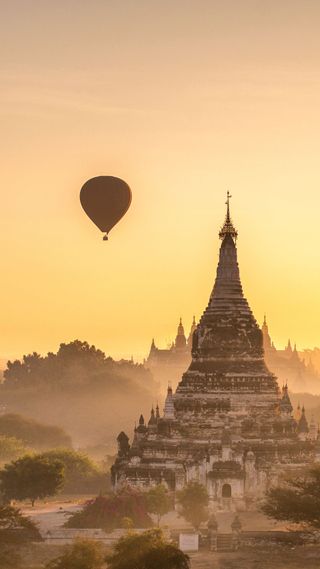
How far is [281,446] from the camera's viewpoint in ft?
235

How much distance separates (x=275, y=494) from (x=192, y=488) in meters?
9.97

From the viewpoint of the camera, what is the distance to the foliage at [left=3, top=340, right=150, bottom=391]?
176 metres

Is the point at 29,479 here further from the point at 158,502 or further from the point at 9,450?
the point at 9,450

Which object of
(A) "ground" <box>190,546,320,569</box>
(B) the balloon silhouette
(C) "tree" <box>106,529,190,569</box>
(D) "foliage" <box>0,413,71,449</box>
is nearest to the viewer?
(C) "tree" <box>106,529,190,569</box>

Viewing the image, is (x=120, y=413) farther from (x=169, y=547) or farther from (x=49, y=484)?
(x=169, y=547)

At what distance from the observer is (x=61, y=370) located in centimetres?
17638

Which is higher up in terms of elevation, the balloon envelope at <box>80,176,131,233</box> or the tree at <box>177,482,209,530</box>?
the balloon envelope at <box>80,176,131,233</box>

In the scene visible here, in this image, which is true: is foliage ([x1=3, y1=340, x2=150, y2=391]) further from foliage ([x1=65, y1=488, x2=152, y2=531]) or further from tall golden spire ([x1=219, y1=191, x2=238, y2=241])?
foliage ([x1=65, y1=488, x2=152, y2=531])

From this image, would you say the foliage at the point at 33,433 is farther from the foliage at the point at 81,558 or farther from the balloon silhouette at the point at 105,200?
the foliage at the point at 81,558

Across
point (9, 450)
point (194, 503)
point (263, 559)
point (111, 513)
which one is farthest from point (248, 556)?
point (9, 450)

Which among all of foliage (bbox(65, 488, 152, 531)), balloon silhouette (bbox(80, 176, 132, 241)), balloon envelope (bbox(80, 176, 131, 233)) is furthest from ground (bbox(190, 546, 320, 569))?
balloon envelope (bbox(80, 176, 131, 233))

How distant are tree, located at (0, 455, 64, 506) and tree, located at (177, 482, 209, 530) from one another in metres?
11.8

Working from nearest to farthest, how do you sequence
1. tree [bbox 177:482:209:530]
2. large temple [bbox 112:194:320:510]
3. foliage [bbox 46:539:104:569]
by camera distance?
1. foliage [bbox 46:539:104:569]
2. tree [bbox 177:482:209:530]
3. large temple [bbox 112:194:320:510]

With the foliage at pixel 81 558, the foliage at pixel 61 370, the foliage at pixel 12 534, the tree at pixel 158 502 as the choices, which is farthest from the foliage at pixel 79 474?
the foliage at pixel 61 370
